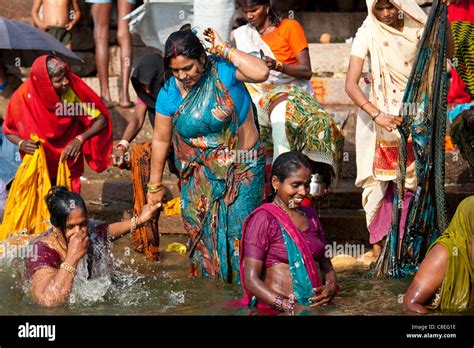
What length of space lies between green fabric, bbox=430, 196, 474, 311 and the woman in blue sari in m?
1.54

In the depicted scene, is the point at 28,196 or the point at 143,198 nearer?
the point at 143,198

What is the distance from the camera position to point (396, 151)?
28.2 ft

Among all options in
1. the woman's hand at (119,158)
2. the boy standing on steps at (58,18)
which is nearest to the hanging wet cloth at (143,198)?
the woman's hand at (119,158)

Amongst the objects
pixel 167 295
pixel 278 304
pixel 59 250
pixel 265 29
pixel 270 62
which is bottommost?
pixel 167 295

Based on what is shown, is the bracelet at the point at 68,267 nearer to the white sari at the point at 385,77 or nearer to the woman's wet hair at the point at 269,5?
the white sari at the point at 385,77

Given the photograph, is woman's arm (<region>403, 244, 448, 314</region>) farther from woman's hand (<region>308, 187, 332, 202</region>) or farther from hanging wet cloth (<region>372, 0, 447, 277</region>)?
woman's hand (<region>308, 187, 332, 202</region>)

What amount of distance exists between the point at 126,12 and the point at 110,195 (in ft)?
7.09

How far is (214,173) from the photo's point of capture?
7.85 m

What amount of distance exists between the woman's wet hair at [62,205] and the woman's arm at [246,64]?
135 cm

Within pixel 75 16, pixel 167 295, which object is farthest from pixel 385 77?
pixel 75 16

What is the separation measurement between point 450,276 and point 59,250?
2.49 metres

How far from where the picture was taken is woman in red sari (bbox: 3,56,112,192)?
934 cm

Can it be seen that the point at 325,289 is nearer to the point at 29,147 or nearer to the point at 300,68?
the point at 300,68
